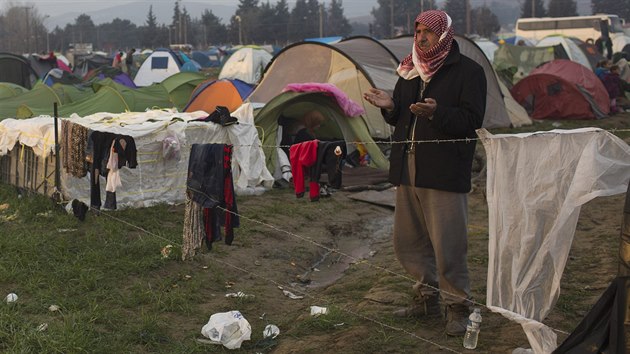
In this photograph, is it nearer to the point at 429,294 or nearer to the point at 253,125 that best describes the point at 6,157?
the point at 253,125

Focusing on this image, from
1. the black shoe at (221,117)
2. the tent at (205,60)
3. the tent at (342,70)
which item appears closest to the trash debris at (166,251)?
the black shoe at (221,117)

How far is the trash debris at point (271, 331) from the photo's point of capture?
519 cm

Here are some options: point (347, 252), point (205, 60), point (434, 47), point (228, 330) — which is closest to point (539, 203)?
point (434, 47)

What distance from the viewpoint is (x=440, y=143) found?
4566mm

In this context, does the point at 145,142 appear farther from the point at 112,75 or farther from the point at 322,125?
the point at 112,75

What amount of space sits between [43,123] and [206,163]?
11.5ft

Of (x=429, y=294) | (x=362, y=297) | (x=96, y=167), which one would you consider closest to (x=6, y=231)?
(x=96, y=167)

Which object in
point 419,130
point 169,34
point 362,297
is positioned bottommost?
point 362,297

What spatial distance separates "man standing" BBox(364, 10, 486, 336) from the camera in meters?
4.48

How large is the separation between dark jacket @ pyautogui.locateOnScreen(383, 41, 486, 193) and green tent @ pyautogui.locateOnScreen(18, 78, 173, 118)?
314 inches

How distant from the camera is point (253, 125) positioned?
10172 mm

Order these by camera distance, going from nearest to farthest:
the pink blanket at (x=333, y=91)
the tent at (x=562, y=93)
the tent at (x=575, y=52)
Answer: the pink blanket at (x=333, y=91) → the tent at (x=562, y=93) → the tent at (x=575, y=52)

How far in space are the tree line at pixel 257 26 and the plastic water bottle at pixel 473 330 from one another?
64.5 m

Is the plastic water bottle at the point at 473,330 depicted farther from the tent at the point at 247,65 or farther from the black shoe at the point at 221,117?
the tent at the point at 247,65
